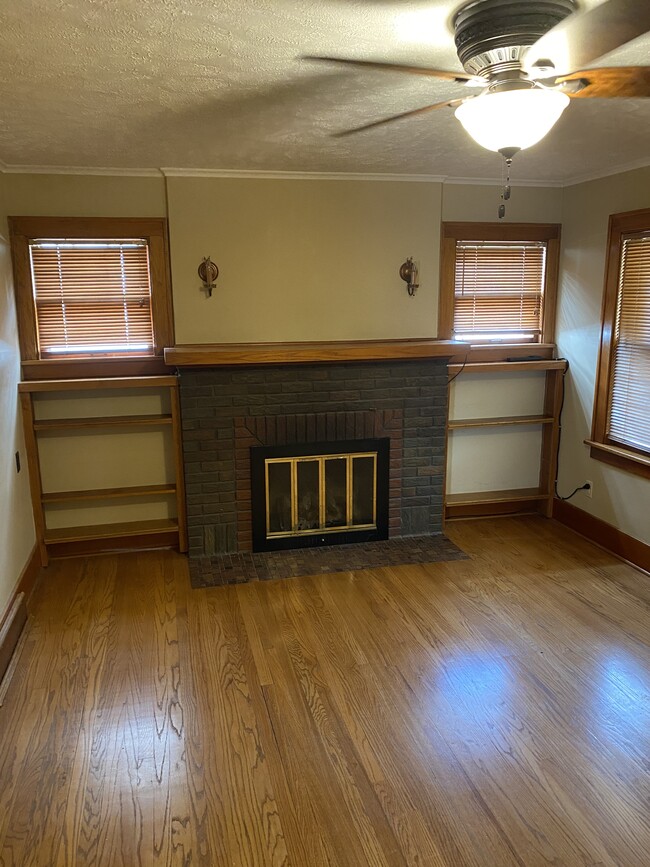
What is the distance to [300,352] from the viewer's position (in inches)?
149

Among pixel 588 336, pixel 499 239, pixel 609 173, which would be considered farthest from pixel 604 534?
pixel 609 173

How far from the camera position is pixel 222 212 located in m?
3.89

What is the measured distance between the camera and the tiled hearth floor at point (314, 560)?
12.4 feet

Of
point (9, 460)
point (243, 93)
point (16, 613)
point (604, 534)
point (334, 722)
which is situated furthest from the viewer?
point (604, 534)

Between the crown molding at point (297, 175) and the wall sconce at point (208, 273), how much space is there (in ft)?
1.64

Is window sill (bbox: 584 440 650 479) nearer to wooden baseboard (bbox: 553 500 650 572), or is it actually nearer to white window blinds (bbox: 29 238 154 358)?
wooden baseboard (bbox: 553 500 650 572)

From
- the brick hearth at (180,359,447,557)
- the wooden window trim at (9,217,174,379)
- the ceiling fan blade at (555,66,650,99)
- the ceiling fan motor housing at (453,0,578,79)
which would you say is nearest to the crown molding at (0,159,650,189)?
the wooden window trim at (9,217,174,379)

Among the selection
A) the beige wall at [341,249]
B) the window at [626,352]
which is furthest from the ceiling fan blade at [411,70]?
the window at [626,352]

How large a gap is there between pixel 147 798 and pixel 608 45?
2.54 meters

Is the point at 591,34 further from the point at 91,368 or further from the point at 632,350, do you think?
the point at 91,368

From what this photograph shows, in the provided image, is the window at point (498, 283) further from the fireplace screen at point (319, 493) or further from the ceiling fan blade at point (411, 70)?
the ceiling fan blade at point (411, 70)

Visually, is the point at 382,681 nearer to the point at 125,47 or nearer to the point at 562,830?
the point at 562,830

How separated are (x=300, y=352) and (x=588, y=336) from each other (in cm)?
200

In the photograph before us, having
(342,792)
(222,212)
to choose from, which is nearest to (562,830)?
(342,792)
